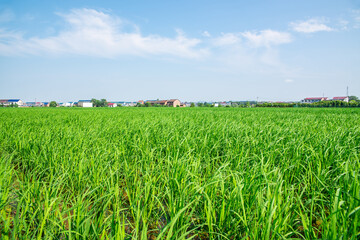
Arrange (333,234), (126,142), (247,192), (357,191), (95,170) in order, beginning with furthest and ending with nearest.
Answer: (126,142) < (95,170) < (247,192) < (357,191) < (333,234)

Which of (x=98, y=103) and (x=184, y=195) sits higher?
(x=98, y=103)

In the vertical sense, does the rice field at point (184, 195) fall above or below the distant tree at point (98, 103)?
below

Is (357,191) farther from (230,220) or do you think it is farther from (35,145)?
(35,145)

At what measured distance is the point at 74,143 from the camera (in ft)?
13.1

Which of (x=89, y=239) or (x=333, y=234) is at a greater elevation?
(x=333, y=234)

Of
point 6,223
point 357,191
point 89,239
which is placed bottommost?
point 89,239

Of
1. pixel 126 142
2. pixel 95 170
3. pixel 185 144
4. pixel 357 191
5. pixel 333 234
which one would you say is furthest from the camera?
pixel 126 142

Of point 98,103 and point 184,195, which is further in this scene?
point 98,103

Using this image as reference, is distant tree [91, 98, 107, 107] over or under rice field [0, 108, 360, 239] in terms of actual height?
over

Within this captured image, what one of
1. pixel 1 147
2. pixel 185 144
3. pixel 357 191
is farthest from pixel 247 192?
pixel 1 147

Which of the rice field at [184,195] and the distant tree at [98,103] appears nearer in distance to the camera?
the rice field at [184,195]

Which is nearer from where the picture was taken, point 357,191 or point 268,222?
point 268,222

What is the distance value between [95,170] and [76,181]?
41 centimetres

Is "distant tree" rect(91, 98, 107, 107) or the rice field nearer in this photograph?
the rice field
